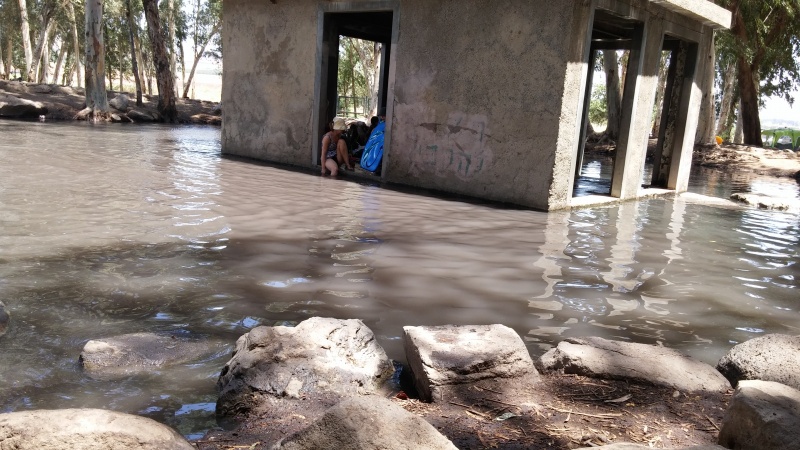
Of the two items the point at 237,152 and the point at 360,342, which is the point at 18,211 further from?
the point at 237,152

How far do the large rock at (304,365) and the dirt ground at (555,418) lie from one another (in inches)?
4.5

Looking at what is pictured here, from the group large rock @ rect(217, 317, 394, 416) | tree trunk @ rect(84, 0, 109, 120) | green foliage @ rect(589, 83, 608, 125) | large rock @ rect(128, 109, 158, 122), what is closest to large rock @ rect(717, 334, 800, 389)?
large rock @ rect(217, 317, 394, 416)

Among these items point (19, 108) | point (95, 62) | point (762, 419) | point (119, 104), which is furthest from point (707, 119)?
point (19, 108)

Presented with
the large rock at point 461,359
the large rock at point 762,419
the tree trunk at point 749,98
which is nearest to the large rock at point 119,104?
the tree trunk at point 749,98

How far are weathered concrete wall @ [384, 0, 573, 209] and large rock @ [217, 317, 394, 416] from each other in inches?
235

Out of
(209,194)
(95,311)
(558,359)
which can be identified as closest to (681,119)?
(209,194)

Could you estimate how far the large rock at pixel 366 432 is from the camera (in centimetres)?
235

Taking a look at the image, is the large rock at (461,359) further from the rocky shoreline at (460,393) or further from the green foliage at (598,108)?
the green foliage at (598,108)

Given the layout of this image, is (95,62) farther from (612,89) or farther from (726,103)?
(726,103)

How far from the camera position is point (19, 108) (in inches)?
881

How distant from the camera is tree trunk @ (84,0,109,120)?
21859 mm

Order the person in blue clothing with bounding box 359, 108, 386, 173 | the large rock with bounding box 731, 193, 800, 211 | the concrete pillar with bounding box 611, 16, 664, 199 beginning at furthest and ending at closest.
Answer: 1. the person in blue clothing with bounding box 359, 108, 386, 173
2. the large rock with bounding box 731, 193, 800, 211
3. the concrete pillar with bounding box 611, 16, 664, 199

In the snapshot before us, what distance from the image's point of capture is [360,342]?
3525mm

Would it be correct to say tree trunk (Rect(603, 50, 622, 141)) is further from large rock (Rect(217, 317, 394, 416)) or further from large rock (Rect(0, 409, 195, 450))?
large rock (Rect(0, 409, 195, 450))
